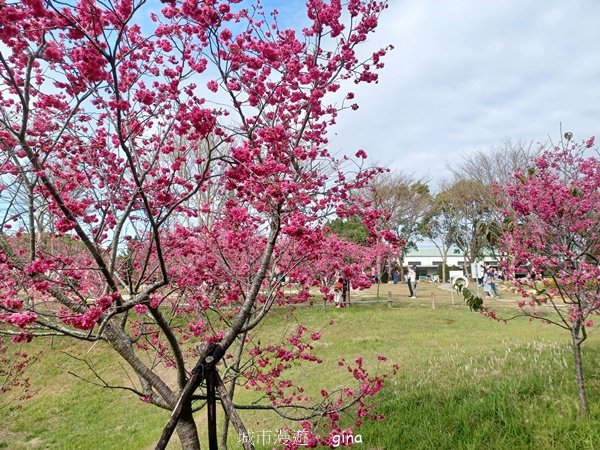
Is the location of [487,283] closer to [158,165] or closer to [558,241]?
[558,241]

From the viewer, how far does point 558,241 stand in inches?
207

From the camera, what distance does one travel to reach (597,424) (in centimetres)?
376

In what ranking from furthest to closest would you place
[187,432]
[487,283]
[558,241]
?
[487,283], [558,241], [187,432]

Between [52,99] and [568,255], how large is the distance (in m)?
5.77

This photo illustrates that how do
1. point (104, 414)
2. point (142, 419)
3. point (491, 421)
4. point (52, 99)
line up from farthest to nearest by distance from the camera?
point (104, 414) < point (142, 419) < point (491, 421) < point (52, 99)

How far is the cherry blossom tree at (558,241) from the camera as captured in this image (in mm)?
4598

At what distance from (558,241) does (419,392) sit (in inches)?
108

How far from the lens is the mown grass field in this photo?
414cm

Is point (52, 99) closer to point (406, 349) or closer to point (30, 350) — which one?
point (406, 349)

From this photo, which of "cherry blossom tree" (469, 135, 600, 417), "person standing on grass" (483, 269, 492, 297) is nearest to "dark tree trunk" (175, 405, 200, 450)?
"cherry blossom tree" (469, 135, 600, 417)

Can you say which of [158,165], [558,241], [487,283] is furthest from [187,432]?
[487,283]

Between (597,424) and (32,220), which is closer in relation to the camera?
(32,220)

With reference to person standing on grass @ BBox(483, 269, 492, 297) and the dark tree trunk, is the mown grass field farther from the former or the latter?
person standing on grass @ BBox(483, 269, 492, 297)

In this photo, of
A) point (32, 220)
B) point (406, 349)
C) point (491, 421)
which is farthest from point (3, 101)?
point (406, 349)
